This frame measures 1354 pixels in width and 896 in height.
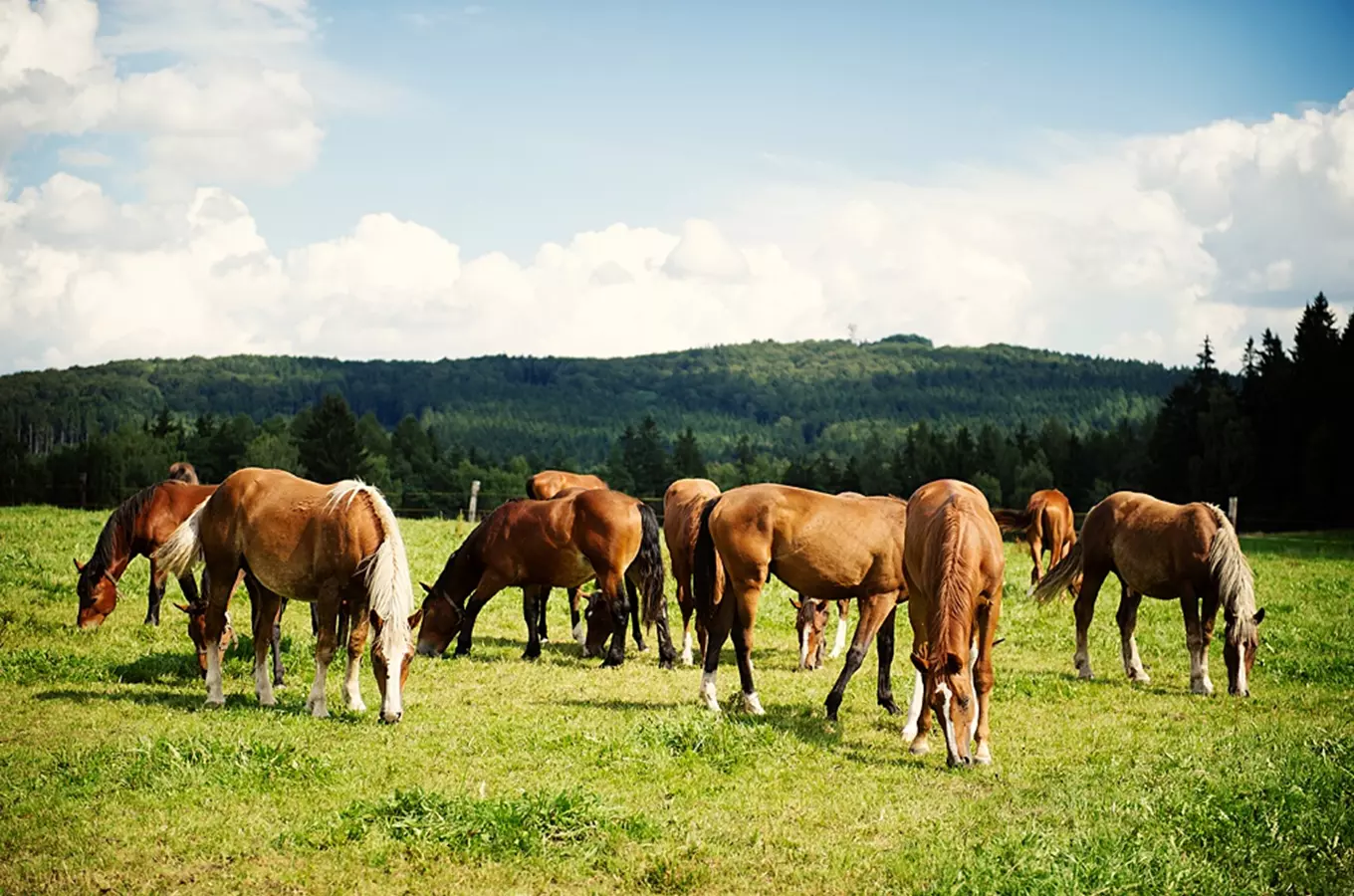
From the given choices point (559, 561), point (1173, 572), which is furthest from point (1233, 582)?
point (559, 561)

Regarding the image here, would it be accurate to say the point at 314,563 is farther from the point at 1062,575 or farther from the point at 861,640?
the point at 1062,575

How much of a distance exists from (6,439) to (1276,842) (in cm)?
10915

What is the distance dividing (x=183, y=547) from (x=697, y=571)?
5180 mm

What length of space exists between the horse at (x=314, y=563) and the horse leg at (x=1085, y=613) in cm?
819

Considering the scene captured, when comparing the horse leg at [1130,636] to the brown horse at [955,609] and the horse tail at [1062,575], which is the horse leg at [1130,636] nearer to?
the horse tail at [1062,575]

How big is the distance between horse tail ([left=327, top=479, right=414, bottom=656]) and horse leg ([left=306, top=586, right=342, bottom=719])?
450 millimetres

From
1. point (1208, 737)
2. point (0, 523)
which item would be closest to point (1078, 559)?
point (1208, 737)

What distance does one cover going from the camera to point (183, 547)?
11312 millimetres

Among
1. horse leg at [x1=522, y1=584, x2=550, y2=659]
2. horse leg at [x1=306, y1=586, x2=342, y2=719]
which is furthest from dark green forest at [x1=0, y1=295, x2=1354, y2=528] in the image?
horse leg at [x1=306, y1=586, x2=342, y2=719]

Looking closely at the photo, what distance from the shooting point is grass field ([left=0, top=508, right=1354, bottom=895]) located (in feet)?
21.4

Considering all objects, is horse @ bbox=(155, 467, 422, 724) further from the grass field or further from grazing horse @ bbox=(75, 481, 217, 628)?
grazing horse @ bbox=(75, 481, 217, 628)

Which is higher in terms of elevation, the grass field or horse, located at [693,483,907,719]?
horse, located at [693,483,907,719]

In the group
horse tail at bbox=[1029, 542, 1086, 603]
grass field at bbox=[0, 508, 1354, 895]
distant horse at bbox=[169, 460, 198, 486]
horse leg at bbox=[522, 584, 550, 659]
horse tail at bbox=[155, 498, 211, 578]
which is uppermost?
distant horse at bbox=[169, 460, 198, 486]

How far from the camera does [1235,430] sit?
65500 millimetres
